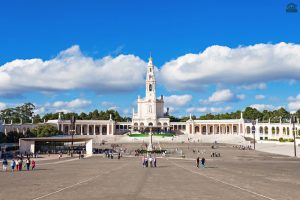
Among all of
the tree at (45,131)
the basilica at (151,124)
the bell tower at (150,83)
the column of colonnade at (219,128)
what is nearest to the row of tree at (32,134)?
the tree at (45,131)

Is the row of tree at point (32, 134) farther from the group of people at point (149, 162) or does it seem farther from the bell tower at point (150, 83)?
the group of people at point (149, 162)

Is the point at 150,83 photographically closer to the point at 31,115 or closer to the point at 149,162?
the point at 31,115

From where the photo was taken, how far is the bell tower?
6649 inches

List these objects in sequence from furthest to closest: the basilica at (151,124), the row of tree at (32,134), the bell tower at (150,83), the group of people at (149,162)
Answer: the bell tower at (150,83)
the basilica at (151,124)
the row of tree at (32,134)
the group of people at (149,162)

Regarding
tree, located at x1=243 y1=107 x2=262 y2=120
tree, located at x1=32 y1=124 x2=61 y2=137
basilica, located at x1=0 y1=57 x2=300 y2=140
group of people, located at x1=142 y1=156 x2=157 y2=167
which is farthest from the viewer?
tree, located at x1=243 y1=107 x2=262 y2=120

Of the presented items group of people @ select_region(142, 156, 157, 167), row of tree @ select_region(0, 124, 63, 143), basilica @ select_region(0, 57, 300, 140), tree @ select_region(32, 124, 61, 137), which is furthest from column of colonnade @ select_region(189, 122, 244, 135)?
group of people @ select_region(142, 156, 157, 167)

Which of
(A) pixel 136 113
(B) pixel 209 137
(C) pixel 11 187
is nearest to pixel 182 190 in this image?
(C) pixel 11 187

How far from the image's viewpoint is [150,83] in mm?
169000

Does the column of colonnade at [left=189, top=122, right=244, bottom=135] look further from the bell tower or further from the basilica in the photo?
the bell tower

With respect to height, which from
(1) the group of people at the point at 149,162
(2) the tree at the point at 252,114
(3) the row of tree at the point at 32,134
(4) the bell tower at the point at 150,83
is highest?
(4) the bell tower at the point at 150,83

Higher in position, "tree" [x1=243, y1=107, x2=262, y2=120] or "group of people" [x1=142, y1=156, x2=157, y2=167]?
"tree" [x1=243, y1=107, x2=262, y2=120]

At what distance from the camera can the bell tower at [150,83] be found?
554 feet

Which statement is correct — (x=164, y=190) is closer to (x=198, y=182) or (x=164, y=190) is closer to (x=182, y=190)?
(x=182, y=190)

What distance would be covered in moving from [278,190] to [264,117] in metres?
166
